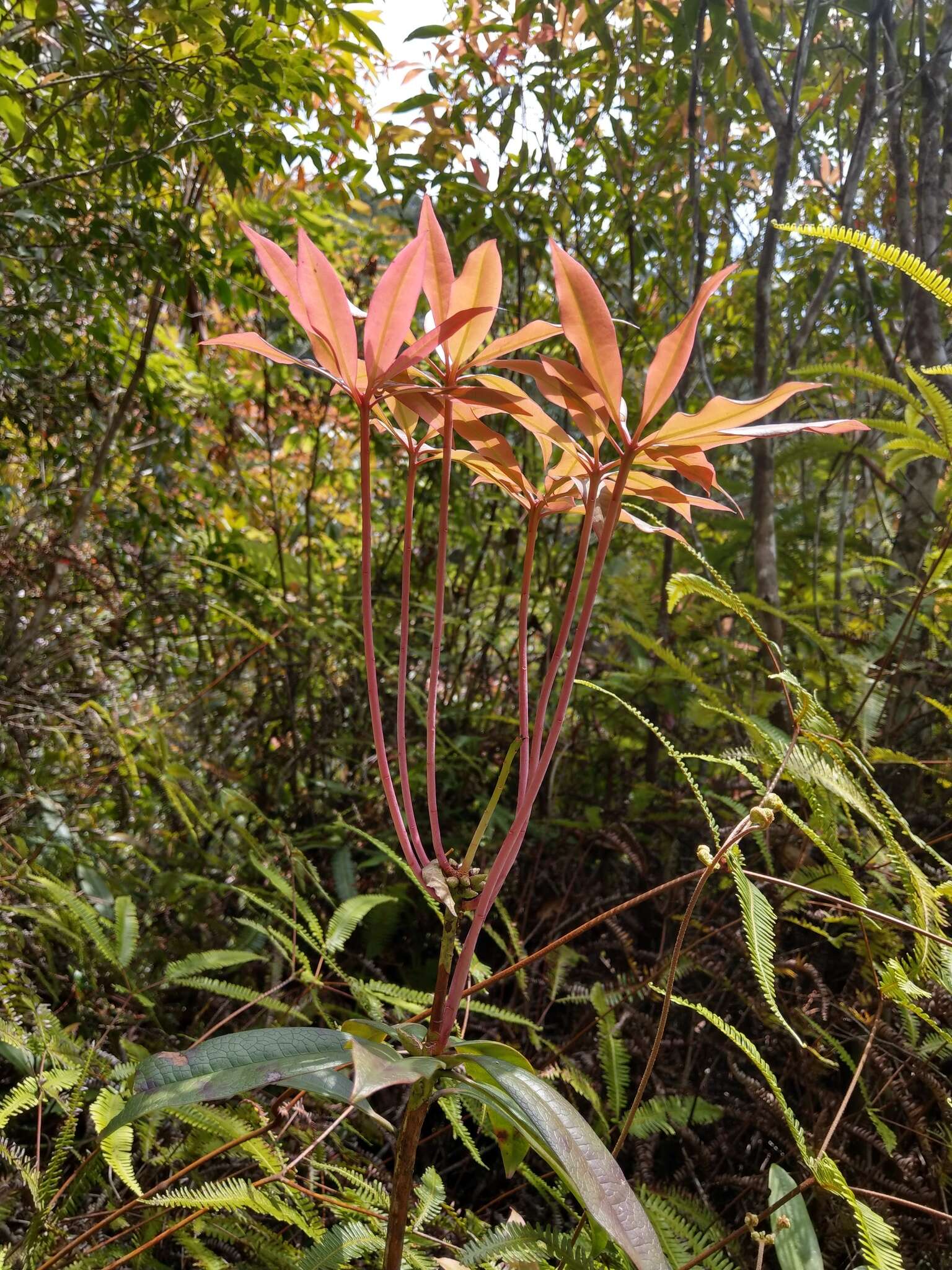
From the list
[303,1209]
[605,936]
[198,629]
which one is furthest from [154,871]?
[303,1209]

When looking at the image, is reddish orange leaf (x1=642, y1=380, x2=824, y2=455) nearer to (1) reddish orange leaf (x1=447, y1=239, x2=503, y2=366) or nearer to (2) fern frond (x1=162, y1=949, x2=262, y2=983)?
(1) reddish orange leaf (x1=447, y1=239, x2=503, y2=366)

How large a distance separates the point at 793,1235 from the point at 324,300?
40.1 inches

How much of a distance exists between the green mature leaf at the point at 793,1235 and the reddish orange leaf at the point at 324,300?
2.98 ft

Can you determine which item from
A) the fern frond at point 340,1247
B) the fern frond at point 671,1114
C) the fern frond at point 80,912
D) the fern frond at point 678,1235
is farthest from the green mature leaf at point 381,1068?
the fern frond at point 80,912

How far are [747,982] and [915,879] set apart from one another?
24.1 inches

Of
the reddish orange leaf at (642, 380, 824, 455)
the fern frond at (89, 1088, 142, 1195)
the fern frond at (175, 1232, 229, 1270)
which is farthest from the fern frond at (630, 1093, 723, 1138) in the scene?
the reddish orange leaf at (642, 380, 824, 455)

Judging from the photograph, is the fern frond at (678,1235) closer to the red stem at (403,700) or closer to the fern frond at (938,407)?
the red stem at (403,700)

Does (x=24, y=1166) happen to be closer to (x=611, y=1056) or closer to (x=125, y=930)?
(x=125, y=930)

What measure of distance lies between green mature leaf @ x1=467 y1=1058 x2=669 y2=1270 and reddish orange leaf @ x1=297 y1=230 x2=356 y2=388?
0.58m

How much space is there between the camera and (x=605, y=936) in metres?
1.74

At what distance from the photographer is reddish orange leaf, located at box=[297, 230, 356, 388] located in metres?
0.67

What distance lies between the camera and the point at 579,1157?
60cm

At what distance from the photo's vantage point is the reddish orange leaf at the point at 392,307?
0.68 metres

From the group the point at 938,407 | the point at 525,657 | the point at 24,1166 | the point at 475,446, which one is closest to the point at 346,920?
the point at 24,1166
